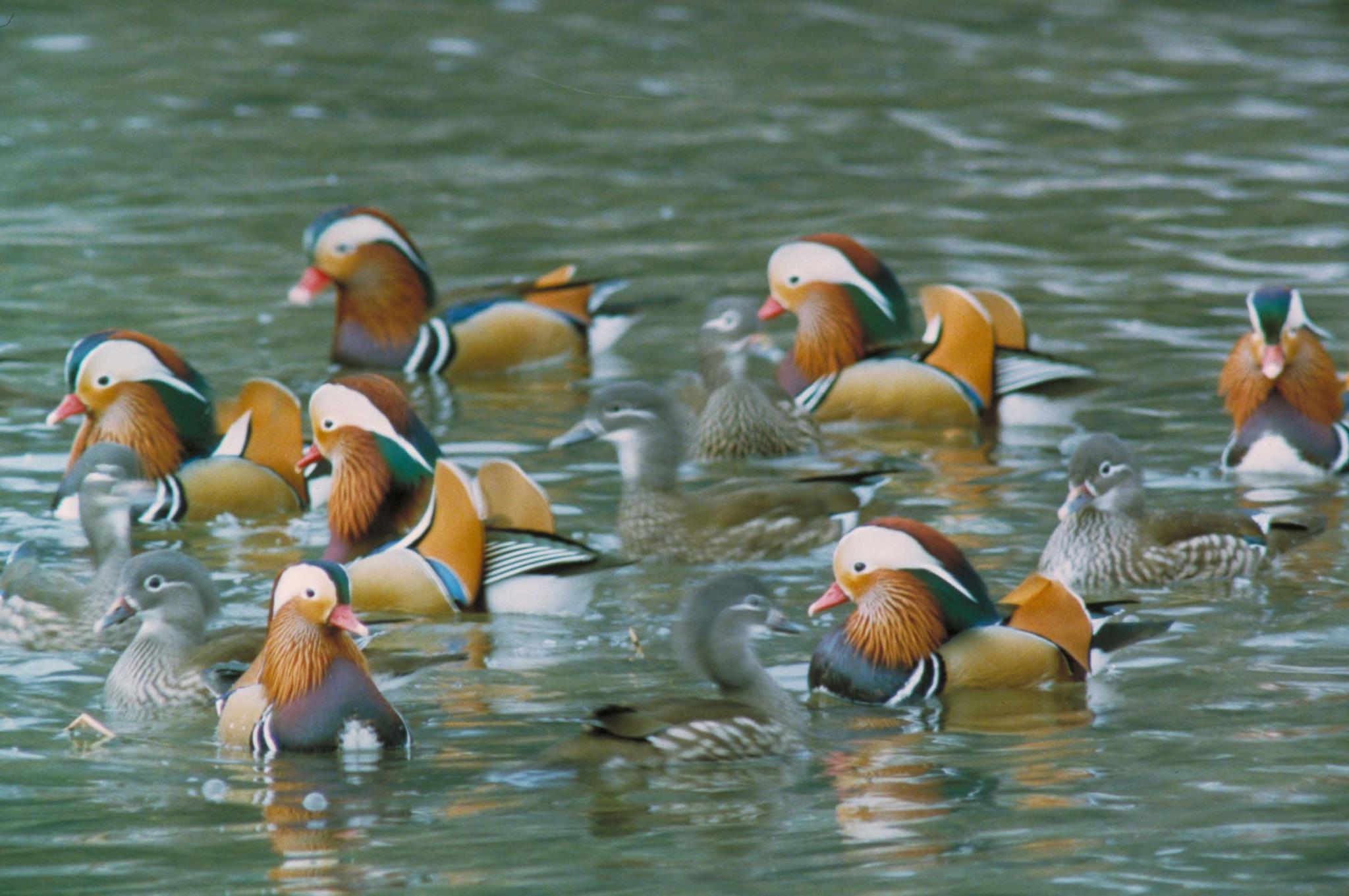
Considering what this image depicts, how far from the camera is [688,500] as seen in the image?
8477mm

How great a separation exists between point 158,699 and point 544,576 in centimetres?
141

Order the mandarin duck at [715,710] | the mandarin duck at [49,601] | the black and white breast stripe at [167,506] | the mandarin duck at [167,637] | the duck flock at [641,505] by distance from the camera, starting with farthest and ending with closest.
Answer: the black and white breast stripe at [167,506] → the mandarin duck at [49,601] → the mandarin duck at [167,637] → the duck flock at [641,505] → the mandarin duck at [715,710]

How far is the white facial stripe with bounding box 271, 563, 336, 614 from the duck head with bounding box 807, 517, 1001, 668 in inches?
59.9

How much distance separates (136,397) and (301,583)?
307 cm

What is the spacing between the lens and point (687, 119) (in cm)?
1672

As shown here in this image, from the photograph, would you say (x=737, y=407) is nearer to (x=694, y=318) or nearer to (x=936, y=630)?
(x=694, y=318)

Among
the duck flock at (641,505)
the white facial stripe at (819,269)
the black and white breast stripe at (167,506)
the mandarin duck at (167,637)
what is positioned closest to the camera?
the duck flock at (641,505)

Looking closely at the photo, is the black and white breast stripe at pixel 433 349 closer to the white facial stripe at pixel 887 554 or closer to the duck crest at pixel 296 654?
the white facial stripe at pixel 887 554

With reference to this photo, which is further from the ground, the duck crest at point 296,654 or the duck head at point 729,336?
the duck head at point 729,336

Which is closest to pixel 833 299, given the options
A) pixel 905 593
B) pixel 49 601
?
pixel 905 593

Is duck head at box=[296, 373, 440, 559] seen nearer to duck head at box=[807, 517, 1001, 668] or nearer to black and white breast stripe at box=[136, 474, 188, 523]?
black and white breast stripe at box=[136, 474, 188, 523]

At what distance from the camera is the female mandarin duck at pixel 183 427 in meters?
8.79

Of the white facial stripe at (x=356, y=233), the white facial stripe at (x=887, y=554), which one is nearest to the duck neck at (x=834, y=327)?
the white facial stripe at (x=356, y=233)

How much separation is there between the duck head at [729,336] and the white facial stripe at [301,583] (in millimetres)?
3960
